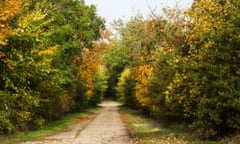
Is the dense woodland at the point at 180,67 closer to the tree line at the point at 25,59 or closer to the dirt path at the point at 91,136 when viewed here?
the tree line at the point at 25,59

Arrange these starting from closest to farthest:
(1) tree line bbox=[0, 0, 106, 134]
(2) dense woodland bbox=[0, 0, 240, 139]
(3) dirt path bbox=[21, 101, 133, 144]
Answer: (1) tree line bbox=[0, 0, 106, 134], (2) dense woodland bbox=[0, 0, 240, 139], (3) dirt path bbox=[21, 101, 133, 144]

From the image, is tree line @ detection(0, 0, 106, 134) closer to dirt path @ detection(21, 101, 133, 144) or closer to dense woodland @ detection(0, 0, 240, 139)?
dense woodland @ detection(0, 0, 240, 139)

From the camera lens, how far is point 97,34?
4431 centimetres

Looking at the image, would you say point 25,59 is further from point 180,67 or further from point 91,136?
point 91,136

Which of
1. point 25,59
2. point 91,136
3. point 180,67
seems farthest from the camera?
point 91,136

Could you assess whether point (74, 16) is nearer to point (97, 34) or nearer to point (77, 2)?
point (77, 2)

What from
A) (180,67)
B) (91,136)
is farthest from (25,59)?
(91,136)

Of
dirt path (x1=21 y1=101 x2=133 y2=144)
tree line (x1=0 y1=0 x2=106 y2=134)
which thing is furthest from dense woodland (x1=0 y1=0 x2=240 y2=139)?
dirt path (x1=21 y1=101 x2=133 y2=144)

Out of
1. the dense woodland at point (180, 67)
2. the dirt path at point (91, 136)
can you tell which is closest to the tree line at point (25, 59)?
the dense woodland at point (180, 67)

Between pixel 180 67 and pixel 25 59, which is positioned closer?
pixel 25 59

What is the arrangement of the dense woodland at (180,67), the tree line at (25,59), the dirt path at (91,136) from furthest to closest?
1. the dirt path at (91,136)
2. the dense woodland at (180,67)
3. the tree line at (25,59)

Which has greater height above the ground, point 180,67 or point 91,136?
point 180,67

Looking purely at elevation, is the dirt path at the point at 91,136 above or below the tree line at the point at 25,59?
below

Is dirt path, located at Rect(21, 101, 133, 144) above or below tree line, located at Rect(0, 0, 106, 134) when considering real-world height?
below
